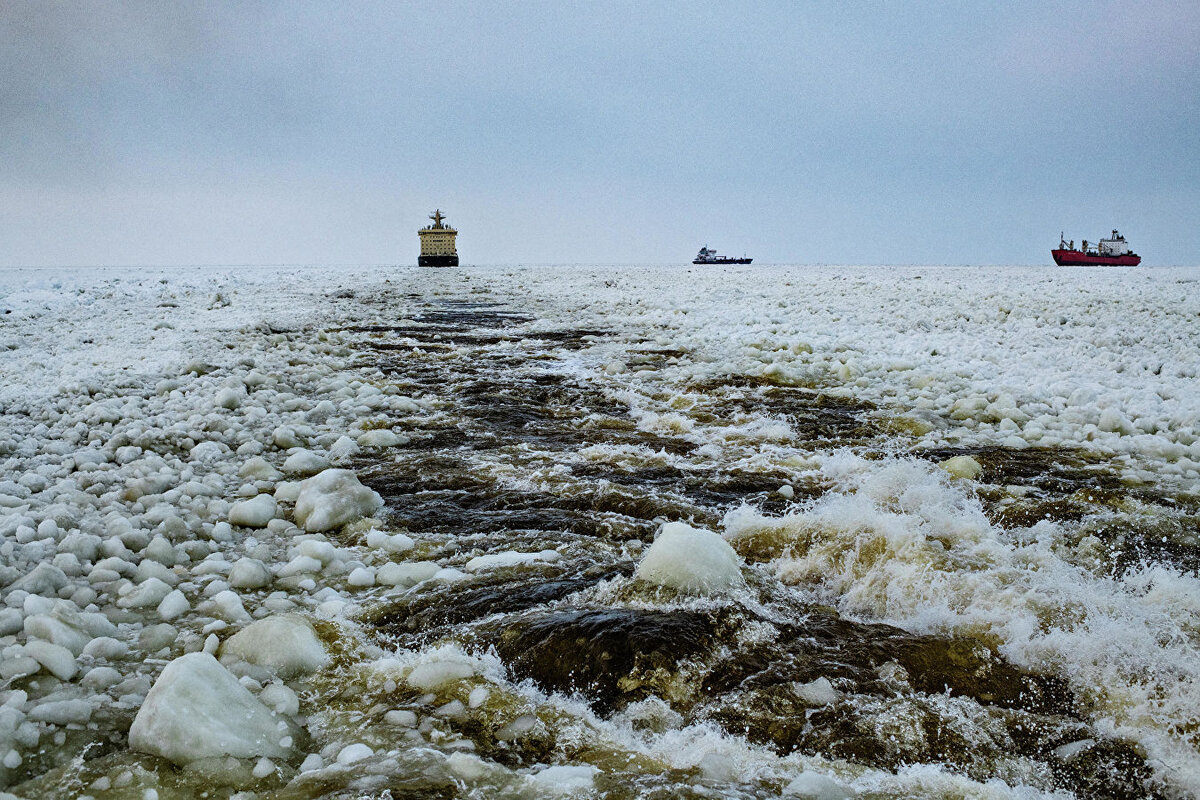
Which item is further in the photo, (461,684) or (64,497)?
(64,497)

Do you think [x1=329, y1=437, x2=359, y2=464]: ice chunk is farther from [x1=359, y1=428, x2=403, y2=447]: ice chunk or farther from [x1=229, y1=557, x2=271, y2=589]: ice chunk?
[x1=229, y1=557, x2=271, y2=589]: ice chunk

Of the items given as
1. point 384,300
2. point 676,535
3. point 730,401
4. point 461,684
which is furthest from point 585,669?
point 384,300

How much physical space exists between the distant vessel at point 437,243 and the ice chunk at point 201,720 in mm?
66172

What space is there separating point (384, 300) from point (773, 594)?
1939 cm

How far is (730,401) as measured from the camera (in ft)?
23.1

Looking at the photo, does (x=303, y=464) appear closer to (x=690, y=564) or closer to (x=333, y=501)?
(x=333, y=501)

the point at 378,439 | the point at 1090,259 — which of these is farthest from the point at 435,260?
the point at 378,439

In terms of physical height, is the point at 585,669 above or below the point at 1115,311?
below

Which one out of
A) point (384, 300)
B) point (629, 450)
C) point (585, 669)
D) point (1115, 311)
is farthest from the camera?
point (384, 300)

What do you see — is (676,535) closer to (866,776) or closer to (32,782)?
(866,776)

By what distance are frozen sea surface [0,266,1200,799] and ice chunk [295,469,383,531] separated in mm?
17

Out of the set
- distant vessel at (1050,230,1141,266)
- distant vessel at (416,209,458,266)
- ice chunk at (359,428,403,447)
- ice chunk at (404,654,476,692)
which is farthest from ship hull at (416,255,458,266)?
ice chunk at (404,654,476,692)

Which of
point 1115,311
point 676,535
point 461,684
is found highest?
point 1115,311

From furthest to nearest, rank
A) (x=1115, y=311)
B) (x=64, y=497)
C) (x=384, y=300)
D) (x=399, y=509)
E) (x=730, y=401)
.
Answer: (x=384, y=300) → (x=1115, y=311) → (x=730, y=401) → (x=399, y=509) → (x=64, y=497)
